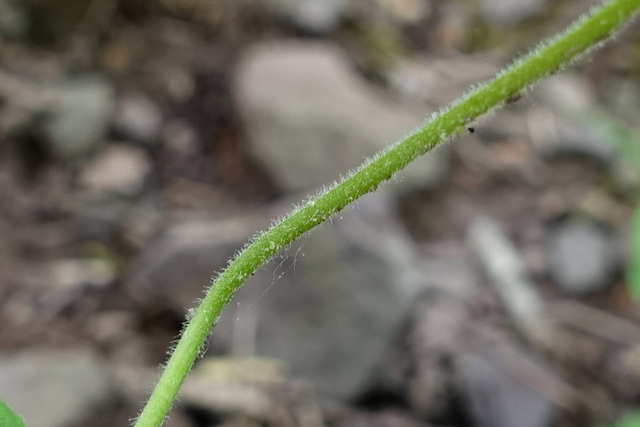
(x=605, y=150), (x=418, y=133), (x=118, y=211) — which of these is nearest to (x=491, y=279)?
(x=605, y=150)

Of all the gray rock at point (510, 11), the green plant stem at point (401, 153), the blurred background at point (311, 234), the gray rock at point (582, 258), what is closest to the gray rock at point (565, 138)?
the blurred background at point (311, 234)

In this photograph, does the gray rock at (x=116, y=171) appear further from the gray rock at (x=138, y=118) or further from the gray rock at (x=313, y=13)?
the gray rock at (x=313, y=13)

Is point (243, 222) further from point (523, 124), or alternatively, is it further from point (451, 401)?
point (523, 124)

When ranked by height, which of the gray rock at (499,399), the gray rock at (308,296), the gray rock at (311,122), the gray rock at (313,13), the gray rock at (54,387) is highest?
the gray rock at (313,13)

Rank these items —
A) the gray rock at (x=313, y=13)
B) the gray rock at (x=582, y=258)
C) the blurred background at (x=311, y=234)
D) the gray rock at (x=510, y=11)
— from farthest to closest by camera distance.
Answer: the gray rock at (x=510, y=11)
the gray rock at (x=313, y=13)
the gray rock at (x=582, y=258)
the blurred background at (x=311, y=234)

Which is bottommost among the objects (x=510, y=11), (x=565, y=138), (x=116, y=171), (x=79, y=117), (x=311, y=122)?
(x=116, y=171)

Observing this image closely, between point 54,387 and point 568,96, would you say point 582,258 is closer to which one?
point 568,96

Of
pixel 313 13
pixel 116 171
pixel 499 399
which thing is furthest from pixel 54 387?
pixel 313 13
